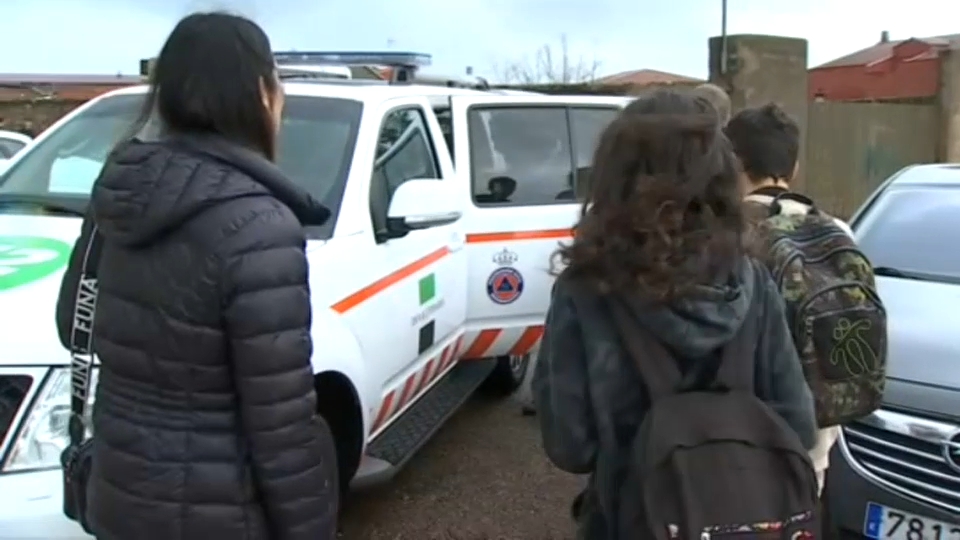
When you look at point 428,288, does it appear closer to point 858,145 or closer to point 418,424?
point 418,424

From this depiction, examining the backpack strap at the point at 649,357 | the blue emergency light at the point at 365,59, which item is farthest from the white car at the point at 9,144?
the backpack strap at the point at 649,357

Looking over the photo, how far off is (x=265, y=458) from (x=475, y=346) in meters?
3.46

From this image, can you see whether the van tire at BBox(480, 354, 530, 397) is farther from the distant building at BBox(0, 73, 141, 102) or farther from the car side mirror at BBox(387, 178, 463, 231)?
the distant building at BBox(0, 73, 141, 102)

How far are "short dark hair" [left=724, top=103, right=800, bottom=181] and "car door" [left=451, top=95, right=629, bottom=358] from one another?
89.0 inches

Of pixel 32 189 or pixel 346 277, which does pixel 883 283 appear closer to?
pixel 346 277

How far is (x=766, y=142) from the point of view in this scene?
2.83 metres

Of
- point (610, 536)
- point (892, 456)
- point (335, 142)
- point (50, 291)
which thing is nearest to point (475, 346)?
point (335, 142)

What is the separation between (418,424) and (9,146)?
19.0 ft

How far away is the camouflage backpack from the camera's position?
8.78 feet

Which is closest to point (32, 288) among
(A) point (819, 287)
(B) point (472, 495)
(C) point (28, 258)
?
(C) point (28, 258)

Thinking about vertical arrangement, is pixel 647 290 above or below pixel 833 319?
above

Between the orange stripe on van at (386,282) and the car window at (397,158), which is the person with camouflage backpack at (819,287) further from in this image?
the car window at (397,158)

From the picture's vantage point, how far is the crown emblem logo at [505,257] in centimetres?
535

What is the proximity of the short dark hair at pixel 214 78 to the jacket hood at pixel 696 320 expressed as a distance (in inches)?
32.8
